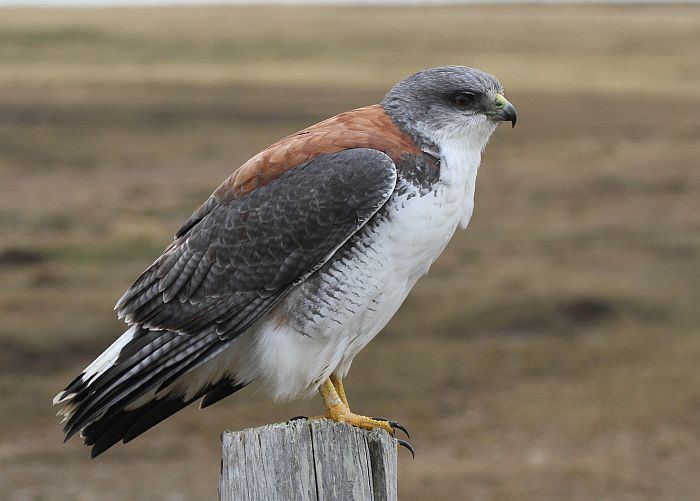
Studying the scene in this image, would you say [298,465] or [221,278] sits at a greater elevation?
[221,278]

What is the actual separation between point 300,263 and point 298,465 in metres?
1.22

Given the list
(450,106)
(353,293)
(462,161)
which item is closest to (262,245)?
(353,293)

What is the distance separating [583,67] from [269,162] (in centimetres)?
5565

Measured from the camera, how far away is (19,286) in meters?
21.9

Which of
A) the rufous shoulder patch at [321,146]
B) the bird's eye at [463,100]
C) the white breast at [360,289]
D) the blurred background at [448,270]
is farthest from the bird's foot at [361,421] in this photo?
the blurred background at [448,270]

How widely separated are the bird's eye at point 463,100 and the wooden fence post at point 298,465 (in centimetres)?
185

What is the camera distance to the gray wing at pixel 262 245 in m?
5.61

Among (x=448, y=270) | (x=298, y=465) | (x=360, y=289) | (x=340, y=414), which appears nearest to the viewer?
(x=298, y=465)

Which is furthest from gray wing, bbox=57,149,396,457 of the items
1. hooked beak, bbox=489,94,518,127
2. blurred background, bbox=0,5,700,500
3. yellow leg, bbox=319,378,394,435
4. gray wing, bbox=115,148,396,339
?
blurred background, bbox=0,5,700,500

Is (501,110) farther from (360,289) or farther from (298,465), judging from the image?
(298,465)

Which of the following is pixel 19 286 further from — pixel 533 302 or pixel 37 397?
pixel 533 302

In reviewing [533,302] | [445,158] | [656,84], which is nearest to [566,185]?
[533,302]

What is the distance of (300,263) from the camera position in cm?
568

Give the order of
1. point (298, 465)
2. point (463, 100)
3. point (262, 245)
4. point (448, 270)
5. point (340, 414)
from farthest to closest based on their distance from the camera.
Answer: point (448, 270), point (463, 100), point (340, 414), point (262, 245), point (298, 465)
